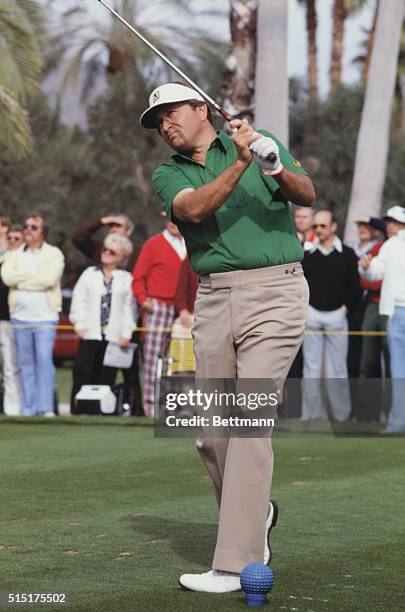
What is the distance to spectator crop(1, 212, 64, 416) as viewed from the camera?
49.6 feet

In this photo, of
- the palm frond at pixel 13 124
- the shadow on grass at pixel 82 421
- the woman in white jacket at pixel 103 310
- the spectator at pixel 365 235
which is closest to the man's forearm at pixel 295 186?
the shadow on grass at pixel 82 421

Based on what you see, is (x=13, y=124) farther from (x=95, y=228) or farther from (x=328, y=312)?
(x=328, y=312)

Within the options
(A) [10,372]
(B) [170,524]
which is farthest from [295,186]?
(A) [10,372]

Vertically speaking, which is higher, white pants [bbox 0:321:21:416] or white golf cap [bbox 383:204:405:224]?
white golf cap [bbox 383:204:405:224]

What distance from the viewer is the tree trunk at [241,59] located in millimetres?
19344

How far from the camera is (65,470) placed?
10.4 meters

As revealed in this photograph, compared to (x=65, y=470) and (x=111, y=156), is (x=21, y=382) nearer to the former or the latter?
(x=65, y=470)

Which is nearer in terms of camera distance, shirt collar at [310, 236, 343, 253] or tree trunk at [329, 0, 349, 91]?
shirt collar at [310, 236, 343, 253]

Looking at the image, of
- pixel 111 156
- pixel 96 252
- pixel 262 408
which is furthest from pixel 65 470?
pixel 111 156

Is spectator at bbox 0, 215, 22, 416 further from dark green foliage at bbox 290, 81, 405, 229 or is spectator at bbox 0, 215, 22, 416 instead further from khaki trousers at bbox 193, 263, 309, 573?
dark green foliage at bbox 290, 81, 405, 229

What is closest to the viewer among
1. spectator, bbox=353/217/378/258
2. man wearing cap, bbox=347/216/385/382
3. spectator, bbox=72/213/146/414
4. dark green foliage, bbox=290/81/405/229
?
man wearing cap, bbox=347/216/385/382

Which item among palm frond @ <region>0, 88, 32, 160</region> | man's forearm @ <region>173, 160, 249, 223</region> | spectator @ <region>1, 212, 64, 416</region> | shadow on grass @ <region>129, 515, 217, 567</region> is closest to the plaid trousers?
spectator @ <region>1, 212, 64, 416</region>

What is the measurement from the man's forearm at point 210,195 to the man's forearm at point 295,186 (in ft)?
0.70

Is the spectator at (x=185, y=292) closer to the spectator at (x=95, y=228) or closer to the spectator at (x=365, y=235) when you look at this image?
the spectator at (x=95, y=228)
